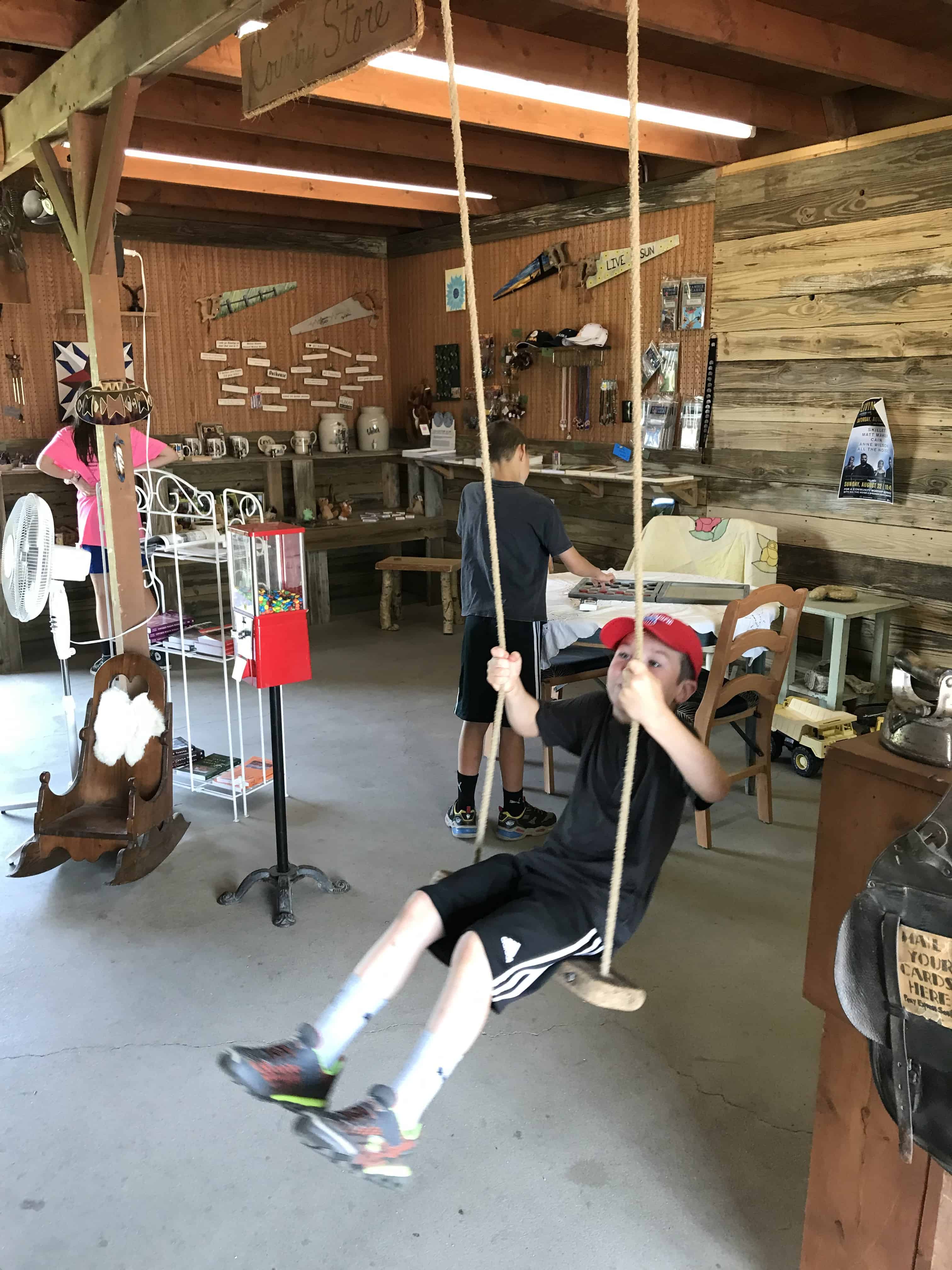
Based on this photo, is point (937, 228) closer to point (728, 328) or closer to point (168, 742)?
point (728, 328)

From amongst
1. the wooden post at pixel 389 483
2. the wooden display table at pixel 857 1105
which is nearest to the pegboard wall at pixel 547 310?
the wooden post at pixel 389 483

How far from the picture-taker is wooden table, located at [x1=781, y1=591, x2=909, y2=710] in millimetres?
4422

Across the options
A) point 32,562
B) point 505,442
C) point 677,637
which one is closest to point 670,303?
point 505,442

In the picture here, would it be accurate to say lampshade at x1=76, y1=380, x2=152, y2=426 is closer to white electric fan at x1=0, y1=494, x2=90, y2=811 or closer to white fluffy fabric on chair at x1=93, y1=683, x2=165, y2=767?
white electric fan at x1=0, y1=494, x2=90, y2=811

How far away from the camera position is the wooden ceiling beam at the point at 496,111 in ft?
12.2

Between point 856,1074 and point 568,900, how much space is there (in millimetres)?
564

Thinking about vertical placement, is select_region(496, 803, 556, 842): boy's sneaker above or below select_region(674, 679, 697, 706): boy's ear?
below

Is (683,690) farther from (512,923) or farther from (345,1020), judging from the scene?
(345,1020)

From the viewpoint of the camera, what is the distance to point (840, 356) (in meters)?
4.80

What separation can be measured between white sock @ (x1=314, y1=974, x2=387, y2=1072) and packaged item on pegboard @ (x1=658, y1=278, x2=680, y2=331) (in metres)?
4.74

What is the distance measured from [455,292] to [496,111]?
9.65ft

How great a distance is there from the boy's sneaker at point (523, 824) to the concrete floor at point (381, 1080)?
0.69ft

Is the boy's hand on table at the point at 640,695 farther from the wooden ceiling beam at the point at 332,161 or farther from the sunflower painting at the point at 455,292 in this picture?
the sunflower painting at the point at 455,292

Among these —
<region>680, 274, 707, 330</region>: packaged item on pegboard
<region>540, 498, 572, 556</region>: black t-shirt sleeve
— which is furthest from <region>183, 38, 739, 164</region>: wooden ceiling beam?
<region>540, 498, 572, 556</region>: black t-shirt sleeve
